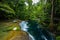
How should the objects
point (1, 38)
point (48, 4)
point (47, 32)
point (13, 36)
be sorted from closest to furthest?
1. point (1, 38)
2. point (13, 36)
3. point (47, 32)
4. point (48, 4)

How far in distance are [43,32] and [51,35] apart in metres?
1.75

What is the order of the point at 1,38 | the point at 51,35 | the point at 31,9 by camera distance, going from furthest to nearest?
1. the point at 31,9
2. the point at 51,35
3. the point at 1,38

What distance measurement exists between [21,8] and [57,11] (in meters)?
13.5

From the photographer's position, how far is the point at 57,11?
80.6ft

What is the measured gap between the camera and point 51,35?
57.7 feet

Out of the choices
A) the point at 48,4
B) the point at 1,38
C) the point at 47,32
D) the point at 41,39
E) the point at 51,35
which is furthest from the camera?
the point at 48,4

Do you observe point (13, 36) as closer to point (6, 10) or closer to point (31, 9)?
point (6, 10)

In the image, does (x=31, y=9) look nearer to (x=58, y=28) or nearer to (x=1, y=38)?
(x=58, y=28)

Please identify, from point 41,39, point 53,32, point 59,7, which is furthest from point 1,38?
point 59,7

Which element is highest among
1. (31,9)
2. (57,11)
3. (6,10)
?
(6,10)

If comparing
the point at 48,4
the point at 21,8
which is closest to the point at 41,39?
the point at 48,4

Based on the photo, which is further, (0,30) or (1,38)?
(0,30)

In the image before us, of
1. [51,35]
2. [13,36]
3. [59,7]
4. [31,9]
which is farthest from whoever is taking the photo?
[31,9]

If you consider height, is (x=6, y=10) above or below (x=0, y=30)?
above
